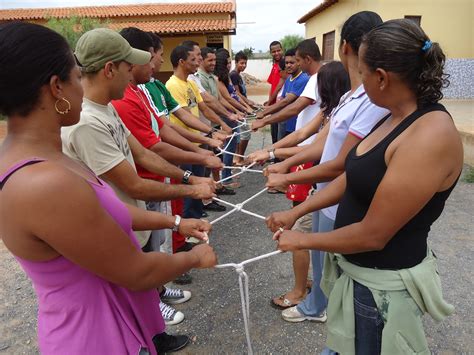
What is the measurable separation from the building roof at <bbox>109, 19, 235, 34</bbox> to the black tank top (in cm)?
1514

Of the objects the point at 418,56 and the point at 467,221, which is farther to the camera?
the point at 467,221

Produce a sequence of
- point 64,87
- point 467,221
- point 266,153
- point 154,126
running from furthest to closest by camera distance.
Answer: point 467,221 → point 266,153 → point 154,126 → point 64,87

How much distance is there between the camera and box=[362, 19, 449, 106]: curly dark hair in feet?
3.91

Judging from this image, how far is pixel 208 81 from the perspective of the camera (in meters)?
5.54

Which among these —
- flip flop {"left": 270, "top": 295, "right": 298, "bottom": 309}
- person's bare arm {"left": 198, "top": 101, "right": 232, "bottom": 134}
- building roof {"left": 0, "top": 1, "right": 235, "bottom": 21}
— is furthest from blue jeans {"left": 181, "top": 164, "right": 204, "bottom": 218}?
building roof {"left": 0, "top": 1, "right": 235, "bottom": 21}

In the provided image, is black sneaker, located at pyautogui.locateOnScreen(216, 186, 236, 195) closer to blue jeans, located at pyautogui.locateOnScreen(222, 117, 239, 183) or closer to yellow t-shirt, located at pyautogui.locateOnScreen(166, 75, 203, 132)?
blue jeans, located at pyautogui.locateOnScreen(222, 117, 239, 183)

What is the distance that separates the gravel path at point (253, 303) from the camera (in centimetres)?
241

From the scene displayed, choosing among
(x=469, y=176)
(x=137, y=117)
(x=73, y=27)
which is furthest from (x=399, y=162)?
(x=73, y=27)

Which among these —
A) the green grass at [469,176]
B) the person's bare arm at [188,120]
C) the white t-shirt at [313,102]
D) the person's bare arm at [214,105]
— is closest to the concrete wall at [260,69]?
the green grass at [469,176]

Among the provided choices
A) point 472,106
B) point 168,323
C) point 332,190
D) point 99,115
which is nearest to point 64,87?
point 99,115

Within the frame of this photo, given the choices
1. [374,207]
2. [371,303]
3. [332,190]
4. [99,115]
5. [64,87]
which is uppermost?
[64,87]

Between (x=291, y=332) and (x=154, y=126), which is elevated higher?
(x=154, y=126)

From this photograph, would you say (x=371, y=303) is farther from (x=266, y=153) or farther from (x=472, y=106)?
(x=472, y=106)

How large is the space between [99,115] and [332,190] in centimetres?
124
